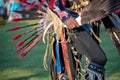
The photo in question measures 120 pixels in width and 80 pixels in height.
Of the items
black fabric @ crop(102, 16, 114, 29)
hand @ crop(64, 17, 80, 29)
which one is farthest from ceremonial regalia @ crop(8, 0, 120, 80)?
black fabric @ crop(102, 16, 114, 29)

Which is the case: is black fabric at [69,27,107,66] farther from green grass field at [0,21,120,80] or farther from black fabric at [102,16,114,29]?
green grass field at [0,21,120,80]

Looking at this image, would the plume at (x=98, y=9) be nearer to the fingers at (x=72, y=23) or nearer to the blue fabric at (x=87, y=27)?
the fingers at (x=72, y=23)

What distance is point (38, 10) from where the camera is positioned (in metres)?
2.94

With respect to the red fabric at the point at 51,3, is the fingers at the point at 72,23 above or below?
below

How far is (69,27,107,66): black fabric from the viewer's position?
2781mm

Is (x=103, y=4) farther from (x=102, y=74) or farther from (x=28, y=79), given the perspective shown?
(x=28, y=79)

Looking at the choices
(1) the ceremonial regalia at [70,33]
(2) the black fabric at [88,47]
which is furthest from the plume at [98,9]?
(2) the black fabric at [88,47]

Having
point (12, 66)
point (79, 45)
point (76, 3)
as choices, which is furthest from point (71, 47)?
point (12, 66)

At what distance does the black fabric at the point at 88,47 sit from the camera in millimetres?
2781

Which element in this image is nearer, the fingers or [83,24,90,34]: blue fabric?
the fingers

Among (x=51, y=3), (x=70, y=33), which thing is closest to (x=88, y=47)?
(x=70, y=33)

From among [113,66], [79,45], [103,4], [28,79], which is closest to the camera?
[103,4]

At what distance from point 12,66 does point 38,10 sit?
7.68ft

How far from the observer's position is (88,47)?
2.81 metres
